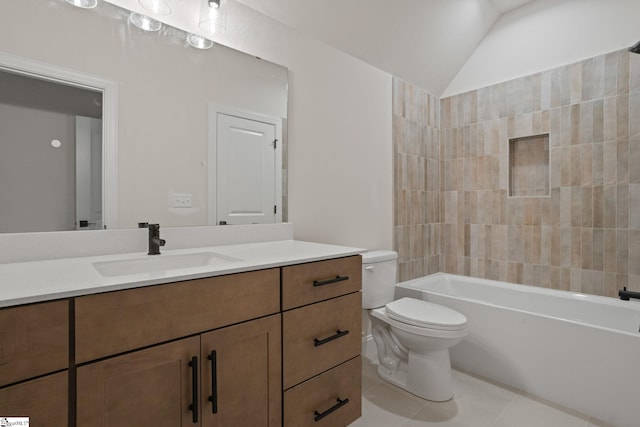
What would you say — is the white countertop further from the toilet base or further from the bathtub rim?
the bathtub rim

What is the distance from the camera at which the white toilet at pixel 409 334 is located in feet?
5.75

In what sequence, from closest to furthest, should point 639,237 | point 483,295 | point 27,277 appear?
point 27,277
point 639,237
point 483,295

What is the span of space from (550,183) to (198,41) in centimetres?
255

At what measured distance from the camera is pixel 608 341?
1.67 meters

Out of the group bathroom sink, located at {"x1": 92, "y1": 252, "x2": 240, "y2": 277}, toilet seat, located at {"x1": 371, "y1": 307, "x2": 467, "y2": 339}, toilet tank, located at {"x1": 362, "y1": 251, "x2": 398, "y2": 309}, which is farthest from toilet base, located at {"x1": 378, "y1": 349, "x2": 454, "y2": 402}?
bathroom sink, located at {"x1": 92, "y1": 252, "x2": 240, "y2": 277}

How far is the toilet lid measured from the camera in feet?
5.69

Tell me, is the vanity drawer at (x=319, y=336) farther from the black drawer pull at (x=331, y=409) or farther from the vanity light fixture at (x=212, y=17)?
the vanity light fixture at (x=212, y=17)

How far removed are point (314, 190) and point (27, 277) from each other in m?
1.48

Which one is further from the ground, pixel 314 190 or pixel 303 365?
pixel 314 190

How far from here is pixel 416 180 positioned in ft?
9.31

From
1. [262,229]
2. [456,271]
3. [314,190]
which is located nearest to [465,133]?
[456,271]

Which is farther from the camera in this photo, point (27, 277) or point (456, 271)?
point (456, 271)

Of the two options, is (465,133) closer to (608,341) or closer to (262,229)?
(608,341)

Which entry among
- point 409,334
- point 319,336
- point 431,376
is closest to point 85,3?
point 319,336
